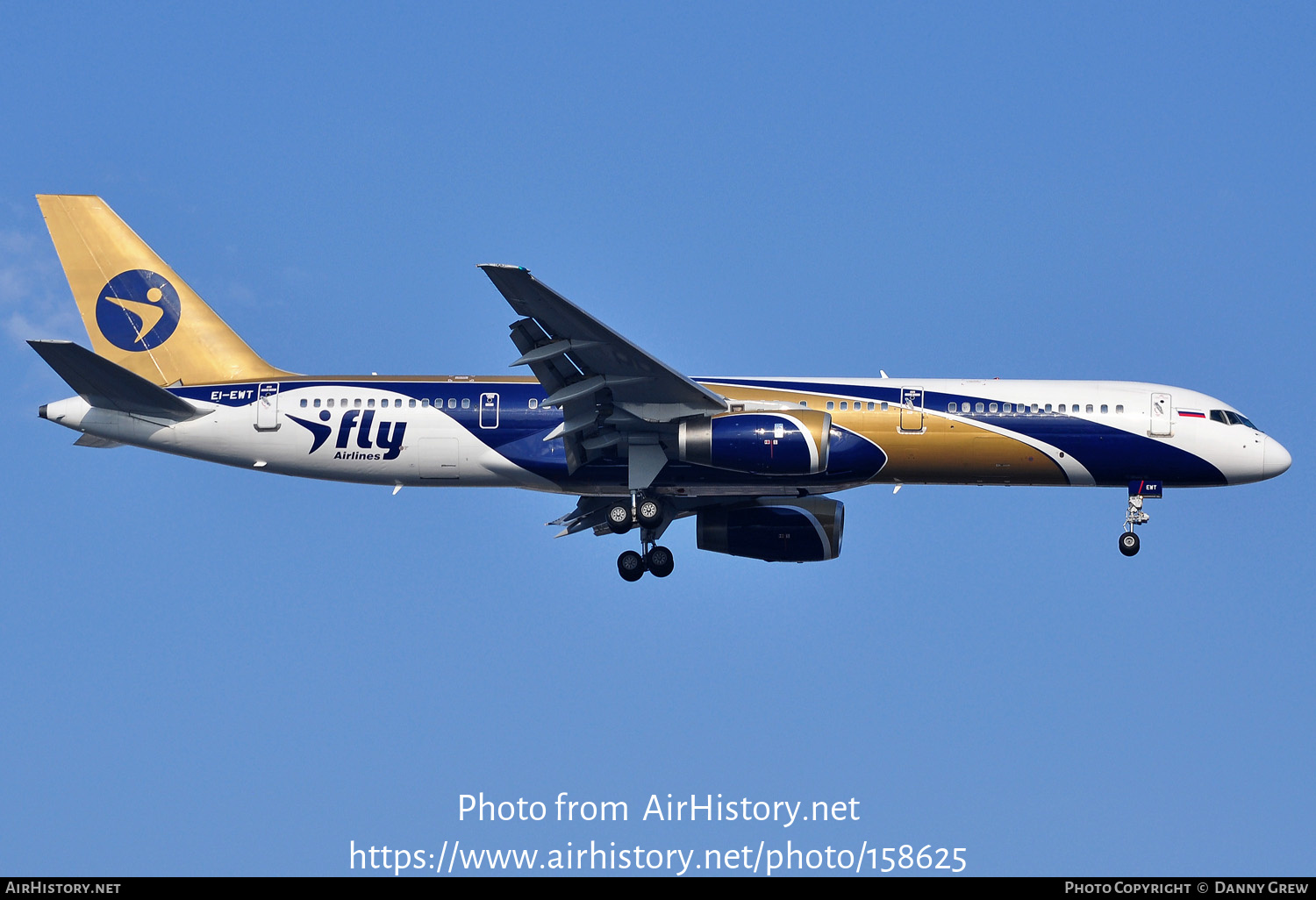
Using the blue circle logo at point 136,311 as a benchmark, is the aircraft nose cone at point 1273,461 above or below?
below

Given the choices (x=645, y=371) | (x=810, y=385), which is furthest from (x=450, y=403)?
(x=810, y=385)

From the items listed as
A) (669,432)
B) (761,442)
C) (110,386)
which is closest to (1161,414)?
(761,442)

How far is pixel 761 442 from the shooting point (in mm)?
37219

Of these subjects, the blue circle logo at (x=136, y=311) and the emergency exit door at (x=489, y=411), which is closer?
the emergency exit door at (x=489, y=411)

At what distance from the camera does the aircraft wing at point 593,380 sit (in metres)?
34.9

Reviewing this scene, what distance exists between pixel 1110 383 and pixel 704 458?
10.9 m

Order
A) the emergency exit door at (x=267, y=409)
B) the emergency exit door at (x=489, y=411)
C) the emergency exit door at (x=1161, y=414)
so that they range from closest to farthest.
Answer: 1. the emergency exit door at (x=1161, y=414)
2. the emergency exit door at (x=489, y=411)
3. the emergency exit door at (x=267, y=409)

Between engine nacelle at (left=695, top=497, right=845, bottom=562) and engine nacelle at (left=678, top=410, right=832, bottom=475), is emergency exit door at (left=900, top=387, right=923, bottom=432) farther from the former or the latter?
engine nacelle at (left=695, top=497, right=845, bottom=562)

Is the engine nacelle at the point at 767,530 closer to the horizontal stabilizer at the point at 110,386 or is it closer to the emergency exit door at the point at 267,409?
the emergency exit door at the point at 267,409

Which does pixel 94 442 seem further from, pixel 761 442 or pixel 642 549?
pixel 761 442

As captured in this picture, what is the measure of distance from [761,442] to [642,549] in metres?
5.34

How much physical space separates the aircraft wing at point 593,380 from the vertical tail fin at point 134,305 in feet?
28.6

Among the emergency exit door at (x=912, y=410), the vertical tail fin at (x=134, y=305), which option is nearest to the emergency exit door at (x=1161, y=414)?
the emergency exit door at (x=912, y=410)
